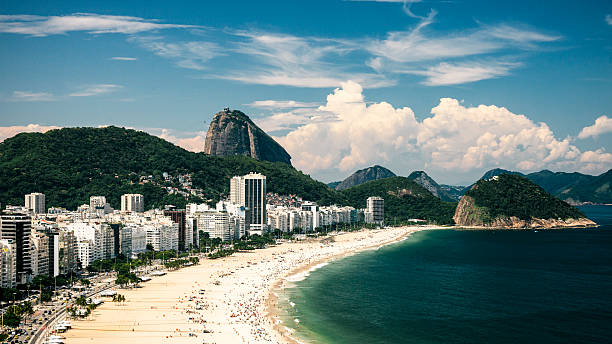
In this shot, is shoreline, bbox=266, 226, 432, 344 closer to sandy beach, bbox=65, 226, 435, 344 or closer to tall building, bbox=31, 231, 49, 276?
sandy beach, bbox=65, 226, 435, 344

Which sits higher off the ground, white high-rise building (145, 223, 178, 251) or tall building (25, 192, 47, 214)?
tall building (25, 192, 47, 214)

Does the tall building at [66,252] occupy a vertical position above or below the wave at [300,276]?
above

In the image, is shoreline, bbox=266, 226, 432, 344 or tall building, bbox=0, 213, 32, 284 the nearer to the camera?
shoreline, bbox=266, 226, 432, 344

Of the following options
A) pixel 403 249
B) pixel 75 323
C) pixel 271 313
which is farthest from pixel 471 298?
pixel 403 249

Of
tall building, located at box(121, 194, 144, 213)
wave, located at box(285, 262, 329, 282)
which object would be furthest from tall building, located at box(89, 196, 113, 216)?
wave, located at box(285, 262, 329, 282)

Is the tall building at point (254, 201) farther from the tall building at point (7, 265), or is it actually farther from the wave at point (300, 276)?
the tall building at point (7, 265)

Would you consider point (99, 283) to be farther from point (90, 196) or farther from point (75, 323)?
point (90, 196)

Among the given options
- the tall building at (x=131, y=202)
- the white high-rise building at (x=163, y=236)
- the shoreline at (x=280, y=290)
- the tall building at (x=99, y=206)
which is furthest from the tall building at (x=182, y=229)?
the tall building at (x=131, y=202)
